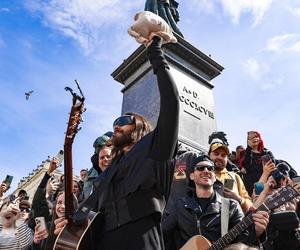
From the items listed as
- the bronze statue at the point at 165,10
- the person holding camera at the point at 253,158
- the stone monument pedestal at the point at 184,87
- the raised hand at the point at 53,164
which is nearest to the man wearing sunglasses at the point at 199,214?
the raised hand at the point at 53,164

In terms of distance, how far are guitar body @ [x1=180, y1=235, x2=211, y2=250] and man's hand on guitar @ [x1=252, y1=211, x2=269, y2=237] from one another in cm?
50

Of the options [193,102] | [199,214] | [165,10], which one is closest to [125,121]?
[199,214]

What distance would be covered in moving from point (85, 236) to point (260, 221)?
174cm

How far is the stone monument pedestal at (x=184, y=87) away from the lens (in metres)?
8.90

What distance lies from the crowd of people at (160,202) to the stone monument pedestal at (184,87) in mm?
2226

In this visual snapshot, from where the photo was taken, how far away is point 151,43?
2.68 m

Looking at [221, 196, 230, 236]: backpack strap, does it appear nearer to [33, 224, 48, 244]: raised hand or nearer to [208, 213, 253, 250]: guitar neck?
→ [208, 213, 253, 250]: guitar neck

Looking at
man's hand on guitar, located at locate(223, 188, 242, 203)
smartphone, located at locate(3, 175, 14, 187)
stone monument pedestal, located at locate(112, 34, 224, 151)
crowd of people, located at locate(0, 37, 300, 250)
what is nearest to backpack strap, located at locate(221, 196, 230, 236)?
crowd of people, located at locate(0, 37, 300, 250)

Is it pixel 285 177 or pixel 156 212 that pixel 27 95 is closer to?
pixel 285 177

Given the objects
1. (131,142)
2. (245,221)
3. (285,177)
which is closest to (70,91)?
(131,142)

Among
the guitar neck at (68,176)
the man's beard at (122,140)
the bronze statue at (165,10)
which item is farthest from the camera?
the bronze statue at (165,10)

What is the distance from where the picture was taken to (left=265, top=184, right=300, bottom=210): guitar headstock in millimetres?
3605

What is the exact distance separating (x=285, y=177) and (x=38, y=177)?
4165 centimetres

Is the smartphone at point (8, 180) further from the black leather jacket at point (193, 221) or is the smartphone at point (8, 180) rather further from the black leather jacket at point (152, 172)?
the black leather jacket at point (152, 172)
